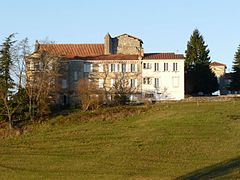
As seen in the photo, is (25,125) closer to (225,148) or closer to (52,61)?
(52,61)

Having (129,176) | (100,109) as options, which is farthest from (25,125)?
(129,176)

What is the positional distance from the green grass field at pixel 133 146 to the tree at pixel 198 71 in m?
20.3

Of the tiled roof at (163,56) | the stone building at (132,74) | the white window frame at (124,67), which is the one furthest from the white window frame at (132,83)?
the tiled roof at (163,56)

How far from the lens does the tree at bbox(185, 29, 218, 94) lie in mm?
86938

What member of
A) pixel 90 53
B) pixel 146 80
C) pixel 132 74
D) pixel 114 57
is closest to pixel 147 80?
pixel 146 80

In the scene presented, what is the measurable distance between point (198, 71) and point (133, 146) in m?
45.6

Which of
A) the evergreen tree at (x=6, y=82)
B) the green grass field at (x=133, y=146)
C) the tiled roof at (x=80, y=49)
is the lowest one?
the green grass field at (x=133, y=146)

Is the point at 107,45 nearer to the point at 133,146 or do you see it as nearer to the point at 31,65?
the point at 31,65

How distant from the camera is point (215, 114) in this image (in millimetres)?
56688

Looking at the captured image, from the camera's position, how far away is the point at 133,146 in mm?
43844

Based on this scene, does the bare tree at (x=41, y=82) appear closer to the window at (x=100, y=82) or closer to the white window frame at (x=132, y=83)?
the window at (x=100, y=82)

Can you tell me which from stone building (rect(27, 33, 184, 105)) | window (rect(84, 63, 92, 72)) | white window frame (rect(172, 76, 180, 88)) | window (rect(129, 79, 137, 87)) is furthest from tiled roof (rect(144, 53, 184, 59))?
window (rect(84, 63, 92, 72))

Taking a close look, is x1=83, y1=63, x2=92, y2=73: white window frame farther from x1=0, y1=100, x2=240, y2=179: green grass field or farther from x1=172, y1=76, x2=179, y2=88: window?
x1=0, y1=100, x2=240, y2=179: green grass field

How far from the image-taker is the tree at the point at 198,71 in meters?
86.9
